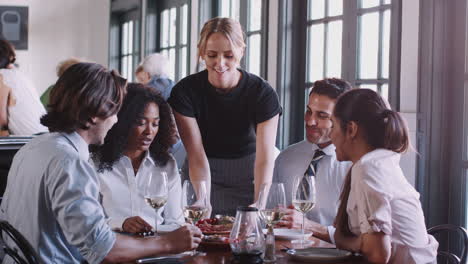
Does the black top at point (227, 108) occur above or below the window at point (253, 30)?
below

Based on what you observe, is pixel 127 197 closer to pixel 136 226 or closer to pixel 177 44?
pixel 136 226

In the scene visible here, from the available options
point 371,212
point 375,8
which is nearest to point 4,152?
point 375,8

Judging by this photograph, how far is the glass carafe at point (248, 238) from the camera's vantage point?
1779 mm

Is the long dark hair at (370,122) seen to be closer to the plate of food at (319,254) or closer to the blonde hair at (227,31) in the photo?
the plate of food at (319,254)

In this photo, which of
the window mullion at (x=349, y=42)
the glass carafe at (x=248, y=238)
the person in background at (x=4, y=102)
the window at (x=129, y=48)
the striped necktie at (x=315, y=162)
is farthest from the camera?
the window at (x=129, y=48)

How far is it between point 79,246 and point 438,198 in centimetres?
219

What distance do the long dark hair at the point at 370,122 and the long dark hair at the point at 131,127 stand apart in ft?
2.99

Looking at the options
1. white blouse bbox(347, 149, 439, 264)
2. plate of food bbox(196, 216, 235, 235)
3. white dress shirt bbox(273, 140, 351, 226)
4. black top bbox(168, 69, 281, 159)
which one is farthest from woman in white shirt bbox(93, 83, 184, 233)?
white blouse bbox(347, 149, 439, 264)

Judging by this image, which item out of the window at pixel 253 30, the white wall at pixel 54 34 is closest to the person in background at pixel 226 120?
the window at pixel 253 30

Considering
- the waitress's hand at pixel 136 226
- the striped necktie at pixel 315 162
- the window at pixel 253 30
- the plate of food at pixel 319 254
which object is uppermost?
the window at pixel 253 30

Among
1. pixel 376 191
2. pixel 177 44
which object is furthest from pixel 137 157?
pixel 177 44

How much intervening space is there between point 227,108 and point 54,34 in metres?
7.03

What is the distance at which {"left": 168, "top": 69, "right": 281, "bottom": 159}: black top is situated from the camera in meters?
2.88

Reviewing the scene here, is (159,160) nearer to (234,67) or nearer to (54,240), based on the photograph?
(234,67)
